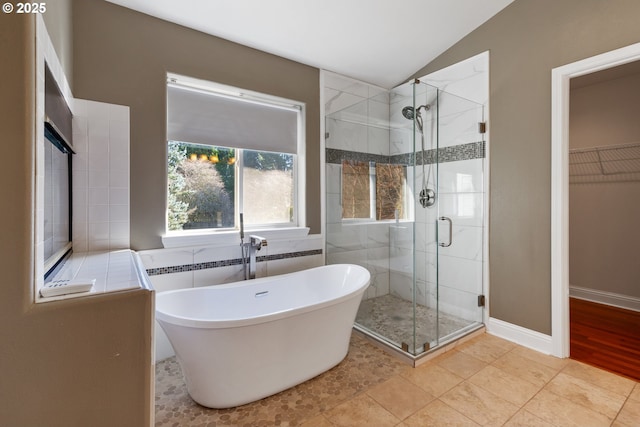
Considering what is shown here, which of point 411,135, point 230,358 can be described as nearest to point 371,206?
point 411,135

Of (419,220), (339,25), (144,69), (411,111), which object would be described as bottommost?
(419,220)

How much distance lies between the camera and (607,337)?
98.4 inches

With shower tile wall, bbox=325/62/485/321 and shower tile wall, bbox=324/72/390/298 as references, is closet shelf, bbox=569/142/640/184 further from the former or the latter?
shower tile wall, bbox=324/72/390/298

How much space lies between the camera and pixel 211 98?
A: 2422 millimetres

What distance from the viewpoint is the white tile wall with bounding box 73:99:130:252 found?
1910 millimetres

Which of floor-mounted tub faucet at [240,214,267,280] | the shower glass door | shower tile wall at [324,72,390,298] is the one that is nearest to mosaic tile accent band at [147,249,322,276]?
floor-mounted tub faucet at [240,214,267,280]

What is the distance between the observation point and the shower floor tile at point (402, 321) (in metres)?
2.37

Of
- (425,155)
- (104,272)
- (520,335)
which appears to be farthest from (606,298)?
(104,272)

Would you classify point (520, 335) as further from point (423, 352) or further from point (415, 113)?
point (415, 113)

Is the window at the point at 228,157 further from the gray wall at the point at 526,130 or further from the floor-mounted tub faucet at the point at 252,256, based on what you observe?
the gray wall at the point at 526,130

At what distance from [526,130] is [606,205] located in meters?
1.83

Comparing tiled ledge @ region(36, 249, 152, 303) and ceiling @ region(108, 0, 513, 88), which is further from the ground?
ceiling @ region(108, 0, 513, 88)

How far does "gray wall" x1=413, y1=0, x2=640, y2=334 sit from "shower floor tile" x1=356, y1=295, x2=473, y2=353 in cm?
46

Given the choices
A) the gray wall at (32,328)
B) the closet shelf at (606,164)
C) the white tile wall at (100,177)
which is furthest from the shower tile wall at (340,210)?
the closet shelf at (606,164)
